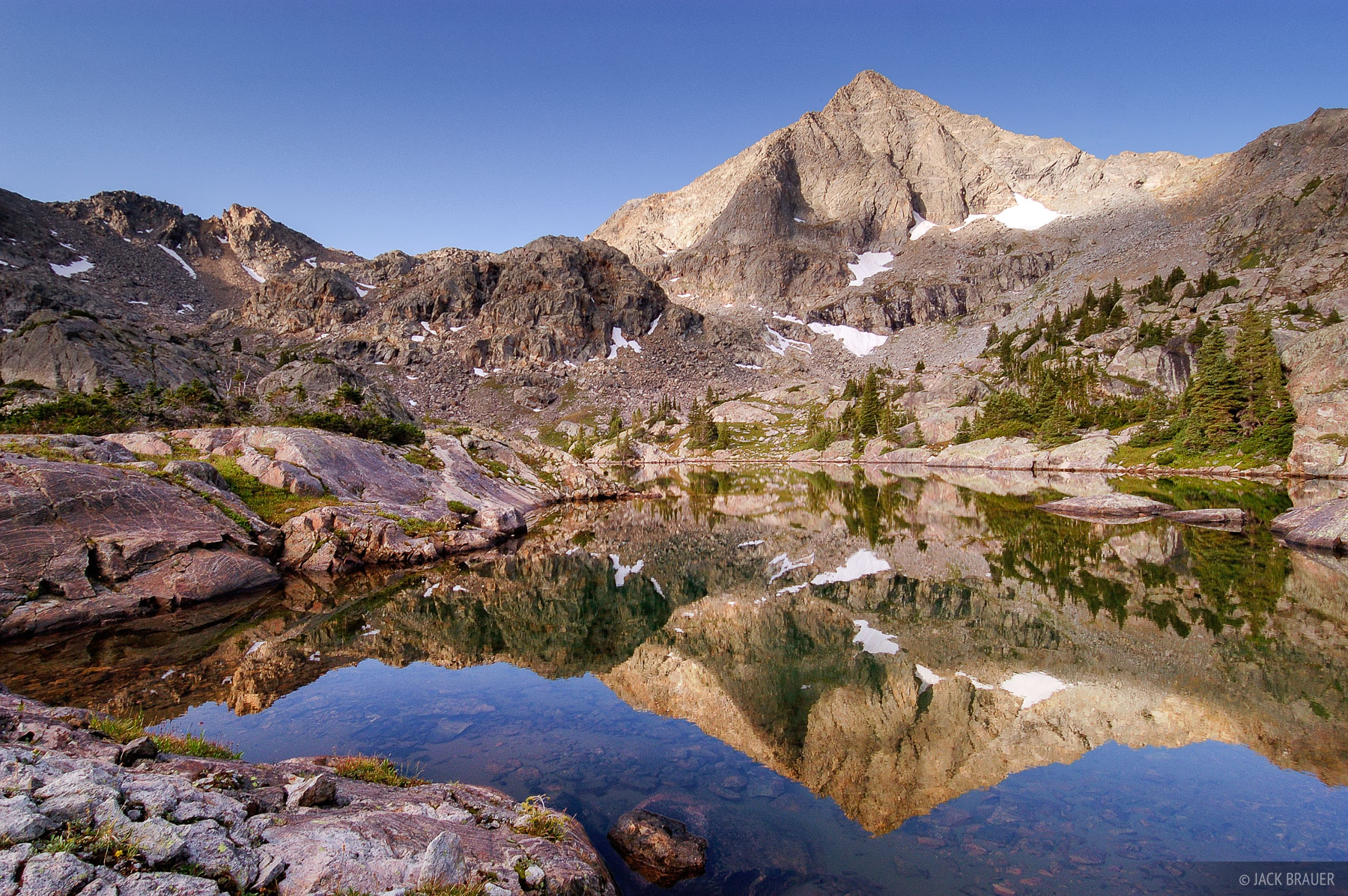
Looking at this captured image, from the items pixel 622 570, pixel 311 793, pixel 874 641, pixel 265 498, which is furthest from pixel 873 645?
pixel 265 498

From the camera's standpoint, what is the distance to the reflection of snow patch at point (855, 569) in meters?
25.9

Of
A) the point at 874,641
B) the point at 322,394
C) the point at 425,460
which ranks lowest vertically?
the point at 874,641

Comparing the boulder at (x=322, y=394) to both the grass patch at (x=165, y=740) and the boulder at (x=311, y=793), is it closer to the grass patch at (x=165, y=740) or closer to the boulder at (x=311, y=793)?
the grass patch at (x=165, y=740)

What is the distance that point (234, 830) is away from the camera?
5.44 m

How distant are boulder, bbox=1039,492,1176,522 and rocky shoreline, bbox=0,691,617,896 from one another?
4342 cm

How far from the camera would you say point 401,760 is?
11.6 meters

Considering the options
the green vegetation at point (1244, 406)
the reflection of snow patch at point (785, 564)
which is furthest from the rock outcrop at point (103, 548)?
the green vegetation at point (1244, 406)

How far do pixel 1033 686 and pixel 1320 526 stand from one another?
2604 cm

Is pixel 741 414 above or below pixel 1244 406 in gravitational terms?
above

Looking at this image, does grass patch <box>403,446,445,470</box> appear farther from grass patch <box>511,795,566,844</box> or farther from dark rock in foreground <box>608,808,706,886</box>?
grass patch <box>511,795,566,844</box>

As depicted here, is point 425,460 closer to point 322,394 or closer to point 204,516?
point 204,516

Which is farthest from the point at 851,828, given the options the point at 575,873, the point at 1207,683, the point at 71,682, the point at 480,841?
the point at 71,682

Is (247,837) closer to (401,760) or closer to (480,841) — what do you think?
(480,841)

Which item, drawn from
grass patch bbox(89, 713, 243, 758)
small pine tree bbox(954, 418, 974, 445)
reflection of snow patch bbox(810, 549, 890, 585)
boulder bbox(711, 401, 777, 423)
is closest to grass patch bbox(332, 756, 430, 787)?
grass patch bbox(89, 713, 243, 758)
